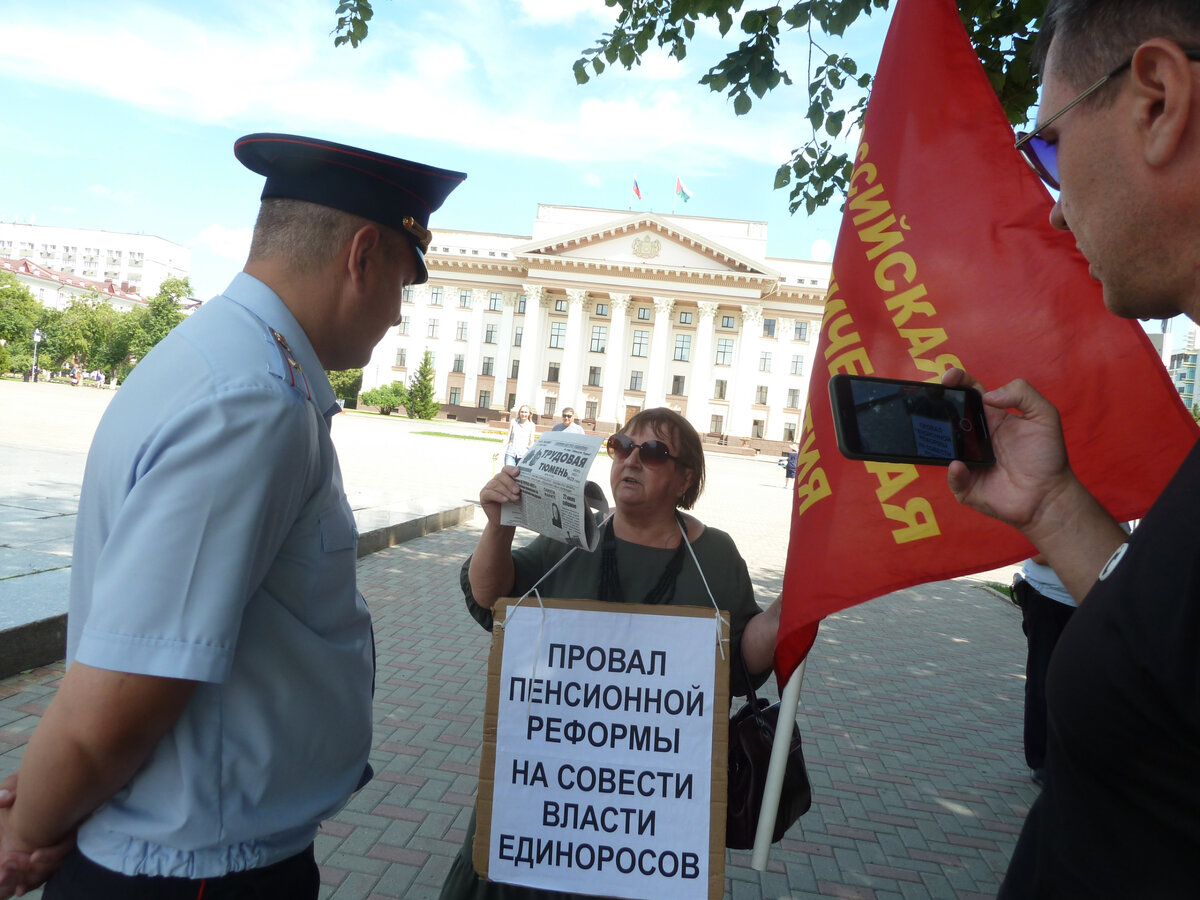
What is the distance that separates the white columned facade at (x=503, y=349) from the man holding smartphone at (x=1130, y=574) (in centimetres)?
7105

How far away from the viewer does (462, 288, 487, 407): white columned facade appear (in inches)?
2864

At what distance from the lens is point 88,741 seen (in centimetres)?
121

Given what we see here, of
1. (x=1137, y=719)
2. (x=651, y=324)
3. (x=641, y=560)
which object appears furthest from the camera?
(x=651, y=324)

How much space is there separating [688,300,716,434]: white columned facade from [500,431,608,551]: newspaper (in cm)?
6571

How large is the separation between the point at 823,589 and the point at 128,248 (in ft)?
563

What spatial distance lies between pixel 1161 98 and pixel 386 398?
2489 inches

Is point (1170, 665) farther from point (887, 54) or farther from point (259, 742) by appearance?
point (887, 54)

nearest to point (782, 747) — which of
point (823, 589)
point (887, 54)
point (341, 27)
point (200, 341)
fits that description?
point (823, 589)

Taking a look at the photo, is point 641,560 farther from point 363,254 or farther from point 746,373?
point 746,373

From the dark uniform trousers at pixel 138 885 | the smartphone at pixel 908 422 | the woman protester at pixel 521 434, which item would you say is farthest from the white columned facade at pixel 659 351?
the dark uniform trousers at pixel 138 885

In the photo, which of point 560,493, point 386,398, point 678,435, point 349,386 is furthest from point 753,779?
point 349,386

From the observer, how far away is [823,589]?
219 cm

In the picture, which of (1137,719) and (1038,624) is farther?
(1038,624)

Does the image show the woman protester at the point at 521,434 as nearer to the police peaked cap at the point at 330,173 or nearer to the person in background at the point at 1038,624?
the person in background at the point at 1038,624
